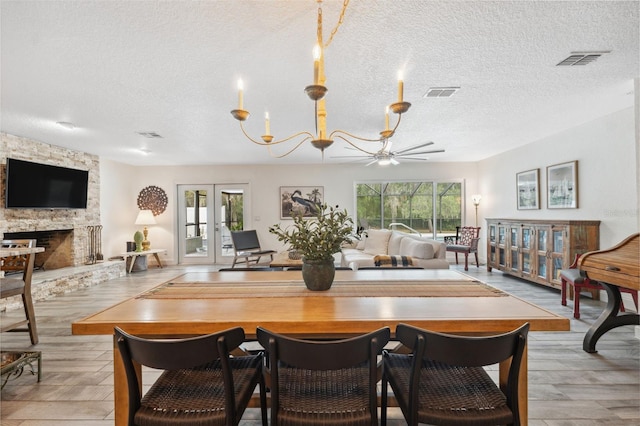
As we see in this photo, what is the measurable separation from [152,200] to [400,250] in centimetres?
575

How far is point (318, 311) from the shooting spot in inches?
56.1

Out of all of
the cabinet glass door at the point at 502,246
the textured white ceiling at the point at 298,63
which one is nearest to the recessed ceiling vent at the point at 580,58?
the textured white ceiling at the point at 298,63

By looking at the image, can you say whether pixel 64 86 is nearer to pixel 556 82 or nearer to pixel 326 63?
pixel 326 63

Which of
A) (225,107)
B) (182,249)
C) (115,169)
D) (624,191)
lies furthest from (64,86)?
(624,191)

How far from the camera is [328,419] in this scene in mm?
1162

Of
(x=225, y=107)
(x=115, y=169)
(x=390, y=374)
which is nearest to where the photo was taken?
(x=390, y=374)

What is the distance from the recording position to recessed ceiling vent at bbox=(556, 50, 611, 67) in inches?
93.7

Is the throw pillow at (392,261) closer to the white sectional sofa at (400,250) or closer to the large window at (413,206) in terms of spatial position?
the white sectional sofa at (400,250)

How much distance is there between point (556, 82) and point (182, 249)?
7.26 metres

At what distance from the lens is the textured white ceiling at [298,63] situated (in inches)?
73.8

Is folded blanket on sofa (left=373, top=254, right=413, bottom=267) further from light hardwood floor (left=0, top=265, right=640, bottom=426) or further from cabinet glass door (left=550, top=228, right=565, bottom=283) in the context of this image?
cabinet glass door (left=550, top=228, right=565, bottom=283)

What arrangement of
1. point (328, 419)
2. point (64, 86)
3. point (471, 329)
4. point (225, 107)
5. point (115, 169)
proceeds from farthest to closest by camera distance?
point (115, 169)
point (225, 107)
point (64, 86)
point (471, 329)
point (328, 419)

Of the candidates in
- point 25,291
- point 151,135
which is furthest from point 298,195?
point 25,291

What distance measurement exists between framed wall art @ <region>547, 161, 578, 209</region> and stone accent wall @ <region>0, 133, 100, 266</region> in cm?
784
